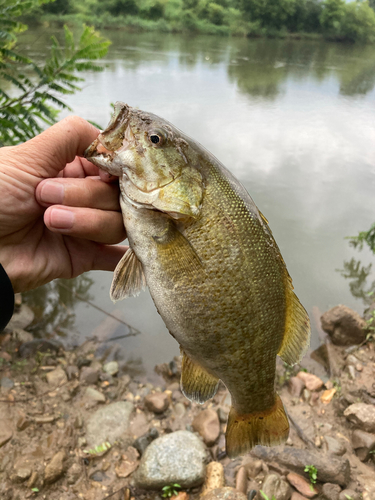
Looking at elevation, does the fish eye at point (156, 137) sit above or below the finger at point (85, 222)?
above

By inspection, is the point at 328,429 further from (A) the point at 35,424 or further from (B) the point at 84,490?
(A) the point at 35,424

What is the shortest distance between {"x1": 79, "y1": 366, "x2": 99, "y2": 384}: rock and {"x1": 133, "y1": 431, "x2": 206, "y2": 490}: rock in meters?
1.23

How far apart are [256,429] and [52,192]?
1778 mm

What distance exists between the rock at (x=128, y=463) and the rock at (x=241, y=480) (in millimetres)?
1016

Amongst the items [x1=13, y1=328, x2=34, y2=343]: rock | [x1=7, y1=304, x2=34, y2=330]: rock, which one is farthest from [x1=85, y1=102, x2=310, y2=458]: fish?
[x1=7, y1=304, x2=34, y2=330]: rock

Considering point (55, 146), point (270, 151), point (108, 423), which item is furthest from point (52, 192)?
point (270, 151)

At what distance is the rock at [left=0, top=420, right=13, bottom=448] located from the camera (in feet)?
11.0

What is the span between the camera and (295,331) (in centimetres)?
185

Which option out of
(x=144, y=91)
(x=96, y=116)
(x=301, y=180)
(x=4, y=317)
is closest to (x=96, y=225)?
(x=4, y=317)

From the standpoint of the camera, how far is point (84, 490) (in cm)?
313

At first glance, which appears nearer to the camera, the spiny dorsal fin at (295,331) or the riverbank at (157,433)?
the spiny dorsal fin at (295,331)

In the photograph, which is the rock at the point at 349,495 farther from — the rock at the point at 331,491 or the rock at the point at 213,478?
the rock at the point at 213,478

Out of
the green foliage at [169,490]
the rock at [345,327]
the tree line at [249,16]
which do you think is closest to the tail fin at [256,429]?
the green foliage at [169,490]

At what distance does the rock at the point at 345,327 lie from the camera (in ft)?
15.9
